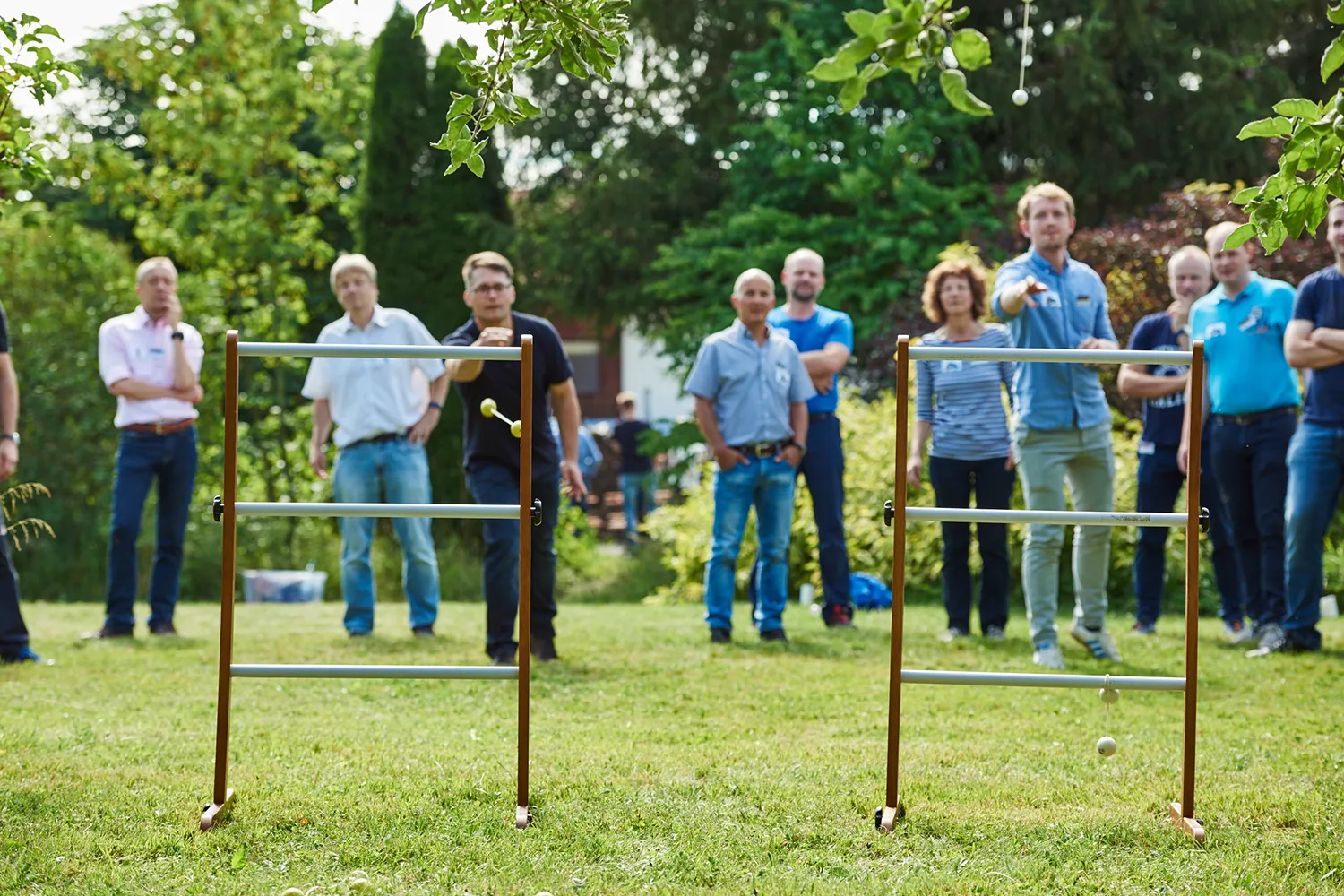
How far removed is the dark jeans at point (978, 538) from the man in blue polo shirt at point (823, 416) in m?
0.67

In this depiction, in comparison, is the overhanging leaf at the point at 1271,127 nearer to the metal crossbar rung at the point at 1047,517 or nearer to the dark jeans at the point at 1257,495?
the metal crossbar rung at the point at 1047,517

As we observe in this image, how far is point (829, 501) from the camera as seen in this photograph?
7.62 meters

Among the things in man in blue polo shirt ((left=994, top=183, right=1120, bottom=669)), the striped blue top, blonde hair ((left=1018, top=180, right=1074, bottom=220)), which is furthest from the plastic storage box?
blonde hair ((left=1018, top=180, right=1074, bottom=220))

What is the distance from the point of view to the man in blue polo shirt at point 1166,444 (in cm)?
704

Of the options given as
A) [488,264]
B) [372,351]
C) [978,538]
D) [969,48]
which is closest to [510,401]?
[488,264]

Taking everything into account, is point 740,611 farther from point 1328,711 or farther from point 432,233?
point 432,233

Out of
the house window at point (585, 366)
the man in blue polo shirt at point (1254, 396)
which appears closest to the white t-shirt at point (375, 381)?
the man in blue polo shirt at point (1254, 396)

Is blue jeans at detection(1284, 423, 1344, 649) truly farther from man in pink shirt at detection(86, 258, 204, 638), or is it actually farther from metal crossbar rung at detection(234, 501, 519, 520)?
man in pink shirt at detection(86, 258, 204, 638)

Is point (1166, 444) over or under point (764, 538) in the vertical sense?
over

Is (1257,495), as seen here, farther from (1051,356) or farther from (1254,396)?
(1051,356)

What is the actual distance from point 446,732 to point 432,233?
1100 cm

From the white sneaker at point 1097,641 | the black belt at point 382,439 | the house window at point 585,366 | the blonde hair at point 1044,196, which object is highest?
the house window at point 585,366

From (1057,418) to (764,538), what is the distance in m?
1.75

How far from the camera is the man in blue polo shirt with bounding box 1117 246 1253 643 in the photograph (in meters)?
7.04
